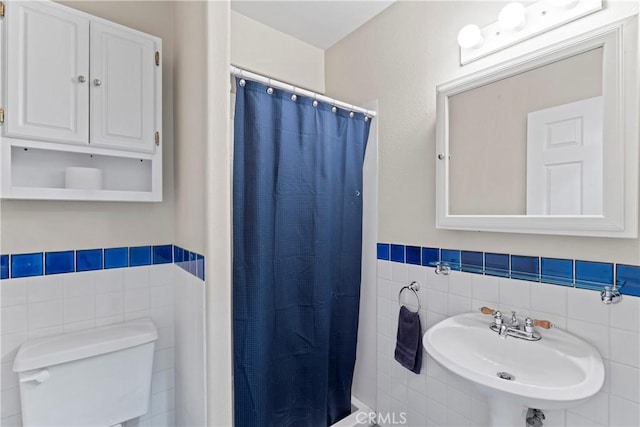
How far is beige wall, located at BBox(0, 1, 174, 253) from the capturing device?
1.26 metres

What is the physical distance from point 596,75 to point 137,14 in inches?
78.5

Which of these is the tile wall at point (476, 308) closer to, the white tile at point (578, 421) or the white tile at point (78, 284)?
the white tile at point (578, 421)

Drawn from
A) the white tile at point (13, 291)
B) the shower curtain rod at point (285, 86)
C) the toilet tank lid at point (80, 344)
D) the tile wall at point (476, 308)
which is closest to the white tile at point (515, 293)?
the tile wall at point (476, 308)

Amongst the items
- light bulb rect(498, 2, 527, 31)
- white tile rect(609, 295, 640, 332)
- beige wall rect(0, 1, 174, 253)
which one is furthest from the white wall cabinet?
white tile rect(609, 295, 640, 332)

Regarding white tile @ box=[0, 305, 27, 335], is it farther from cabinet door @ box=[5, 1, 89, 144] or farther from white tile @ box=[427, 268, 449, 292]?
white tile @ box=[427, 268, 449, 292]

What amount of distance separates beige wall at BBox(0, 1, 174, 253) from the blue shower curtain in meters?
0.49

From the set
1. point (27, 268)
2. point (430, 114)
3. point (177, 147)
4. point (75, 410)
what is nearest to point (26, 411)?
point (75, 410)

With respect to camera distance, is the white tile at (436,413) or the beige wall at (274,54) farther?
the beige wall at (274,54)

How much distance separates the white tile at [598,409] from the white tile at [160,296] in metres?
1.82

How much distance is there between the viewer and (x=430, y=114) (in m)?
1.52

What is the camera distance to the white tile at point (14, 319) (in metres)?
1.22

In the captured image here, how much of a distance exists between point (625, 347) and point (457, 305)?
1.81 ft

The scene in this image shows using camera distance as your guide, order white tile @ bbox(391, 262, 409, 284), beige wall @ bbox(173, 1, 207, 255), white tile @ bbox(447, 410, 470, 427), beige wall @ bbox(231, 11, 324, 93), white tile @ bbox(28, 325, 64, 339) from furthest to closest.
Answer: beige wall @ bbox(231, 11, 324, 93), white tile @ bbox(391, 262, 409, 284), white tile @ bbox(447, 410, 470, 427), white tile @ bbox(28, 325, 64, 339), beige wall @ bbox(173, 1, 207, 255)

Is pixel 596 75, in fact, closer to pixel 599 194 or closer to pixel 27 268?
pixel 599 194
